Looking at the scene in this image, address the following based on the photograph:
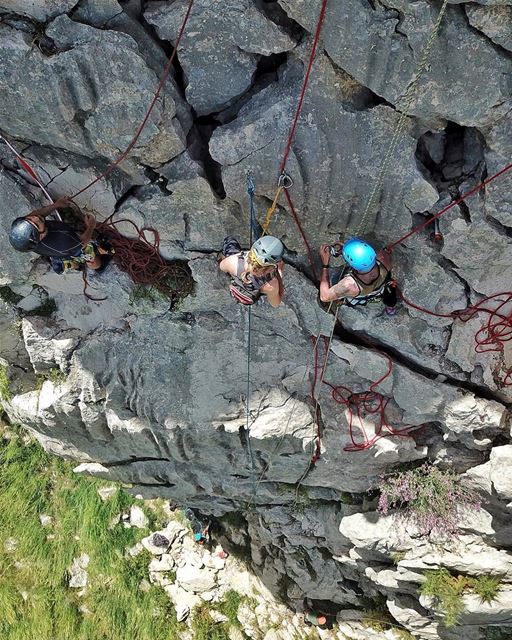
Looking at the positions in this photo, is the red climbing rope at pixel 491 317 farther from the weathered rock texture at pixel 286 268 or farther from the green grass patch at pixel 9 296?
the green grass patch at pixel 9 296

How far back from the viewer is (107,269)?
6773 mm

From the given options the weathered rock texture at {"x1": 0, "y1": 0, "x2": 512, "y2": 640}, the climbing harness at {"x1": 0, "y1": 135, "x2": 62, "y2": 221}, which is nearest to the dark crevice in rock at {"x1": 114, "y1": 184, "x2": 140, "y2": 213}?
the weathered rock texture at {"x1": 0, "y1": 0, "x2": 512, "y2": 640}

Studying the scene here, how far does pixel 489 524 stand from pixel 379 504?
1.44m

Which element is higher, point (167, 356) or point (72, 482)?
point (167, 356)

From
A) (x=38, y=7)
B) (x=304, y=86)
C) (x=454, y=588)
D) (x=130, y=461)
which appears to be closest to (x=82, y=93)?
(x=38, y=7)

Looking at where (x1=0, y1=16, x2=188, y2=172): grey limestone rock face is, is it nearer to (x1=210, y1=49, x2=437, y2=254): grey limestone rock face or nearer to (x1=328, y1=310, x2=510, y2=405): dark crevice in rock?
(x1=210, y1=49, x2=437, y2=254): grey limestone rock face

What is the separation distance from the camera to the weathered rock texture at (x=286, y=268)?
188 inches

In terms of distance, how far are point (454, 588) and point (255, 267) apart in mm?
5415

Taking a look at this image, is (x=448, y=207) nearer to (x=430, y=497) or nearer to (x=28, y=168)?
(x=430, y=497)

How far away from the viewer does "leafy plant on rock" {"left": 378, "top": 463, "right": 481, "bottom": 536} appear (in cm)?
699

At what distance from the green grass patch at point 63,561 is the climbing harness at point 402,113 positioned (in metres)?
9.02

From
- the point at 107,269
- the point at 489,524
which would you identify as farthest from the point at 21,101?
the point at 489,524

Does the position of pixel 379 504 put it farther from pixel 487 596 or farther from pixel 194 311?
pixel 194 311

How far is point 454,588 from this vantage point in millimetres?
7113
